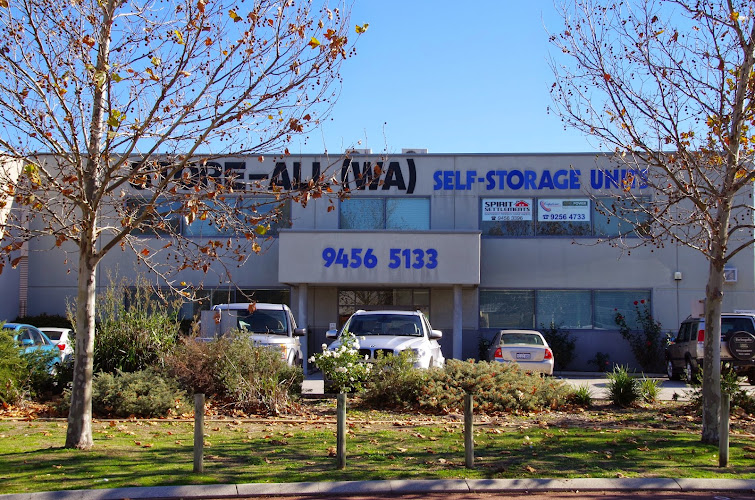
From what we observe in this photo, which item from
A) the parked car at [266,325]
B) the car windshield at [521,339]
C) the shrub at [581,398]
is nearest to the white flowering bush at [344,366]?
the parked car at [266,325]

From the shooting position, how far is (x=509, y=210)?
2547cm

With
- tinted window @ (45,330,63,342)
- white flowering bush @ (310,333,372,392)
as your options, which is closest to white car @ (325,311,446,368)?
white flowering bush @ (310,333,372,392)

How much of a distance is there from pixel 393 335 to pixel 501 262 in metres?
10.8

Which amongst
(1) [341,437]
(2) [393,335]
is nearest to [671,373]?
(2) [393,335]

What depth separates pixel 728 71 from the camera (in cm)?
1038

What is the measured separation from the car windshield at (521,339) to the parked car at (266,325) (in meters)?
5.61

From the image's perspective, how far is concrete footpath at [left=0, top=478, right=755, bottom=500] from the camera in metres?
7.32

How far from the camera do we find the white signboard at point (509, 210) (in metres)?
25.4

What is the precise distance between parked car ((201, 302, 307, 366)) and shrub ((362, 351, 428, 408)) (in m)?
2.51

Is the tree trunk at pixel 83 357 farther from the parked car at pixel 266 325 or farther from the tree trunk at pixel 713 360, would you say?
the tree trunk at pixel 713 360

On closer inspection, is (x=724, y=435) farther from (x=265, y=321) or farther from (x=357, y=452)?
(x=265, y=321)

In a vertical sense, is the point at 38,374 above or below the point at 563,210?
below

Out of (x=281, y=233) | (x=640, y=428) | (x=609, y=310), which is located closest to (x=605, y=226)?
(x=609, y=310)

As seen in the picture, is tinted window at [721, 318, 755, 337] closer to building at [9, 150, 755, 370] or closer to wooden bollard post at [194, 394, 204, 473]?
building at [9, 150, 755, 370]
